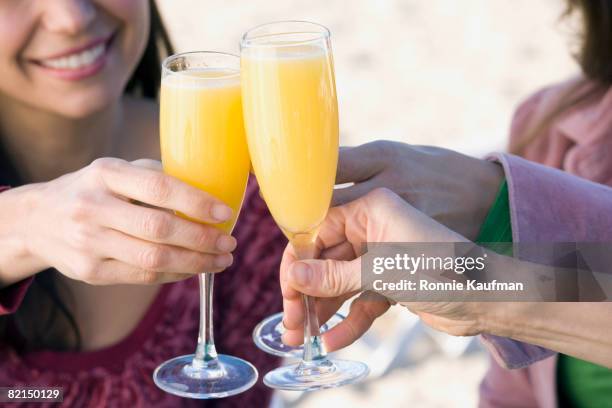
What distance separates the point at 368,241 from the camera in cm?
155

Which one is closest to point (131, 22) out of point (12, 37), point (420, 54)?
point (12, 37)

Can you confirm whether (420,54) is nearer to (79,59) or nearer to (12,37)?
(79,59)

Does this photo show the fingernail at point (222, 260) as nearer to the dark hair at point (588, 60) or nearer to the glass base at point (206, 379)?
the glass base at point (206, 379)

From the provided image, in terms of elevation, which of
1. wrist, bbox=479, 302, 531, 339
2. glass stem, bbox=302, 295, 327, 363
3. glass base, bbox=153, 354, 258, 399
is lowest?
glass base, bbox=153, 354, 258, 399

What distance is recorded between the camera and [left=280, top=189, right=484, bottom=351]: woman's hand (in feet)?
4.87

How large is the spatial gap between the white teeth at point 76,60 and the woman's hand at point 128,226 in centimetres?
54

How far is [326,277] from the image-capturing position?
4.92 ft

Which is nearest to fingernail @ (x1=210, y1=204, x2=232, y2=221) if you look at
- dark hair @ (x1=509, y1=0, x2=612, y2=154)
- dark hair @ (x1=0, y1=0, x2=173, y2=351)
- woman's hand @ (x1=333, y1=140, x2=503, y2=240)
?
woman's hand @ (x1=333, y1=140, x2=503, y2=240)

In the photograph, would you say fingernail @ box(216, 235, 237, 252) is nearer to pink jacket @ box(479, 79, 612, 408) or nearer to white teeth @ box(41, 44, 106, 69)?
pink jacket @ box(479, 79, 612, 408)

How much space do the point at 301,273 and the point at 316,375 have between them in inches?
7.9

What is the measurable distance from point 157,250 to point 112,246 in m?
0.07

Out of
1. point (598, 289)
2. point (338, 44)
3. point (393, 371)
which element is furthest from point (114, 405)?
point (338, 44)

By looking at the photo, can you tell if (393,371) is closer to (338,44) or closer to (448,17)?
(338,44)

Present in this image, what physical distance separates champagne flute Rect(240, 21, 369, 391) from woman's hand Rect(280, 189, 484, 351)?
0.08m
